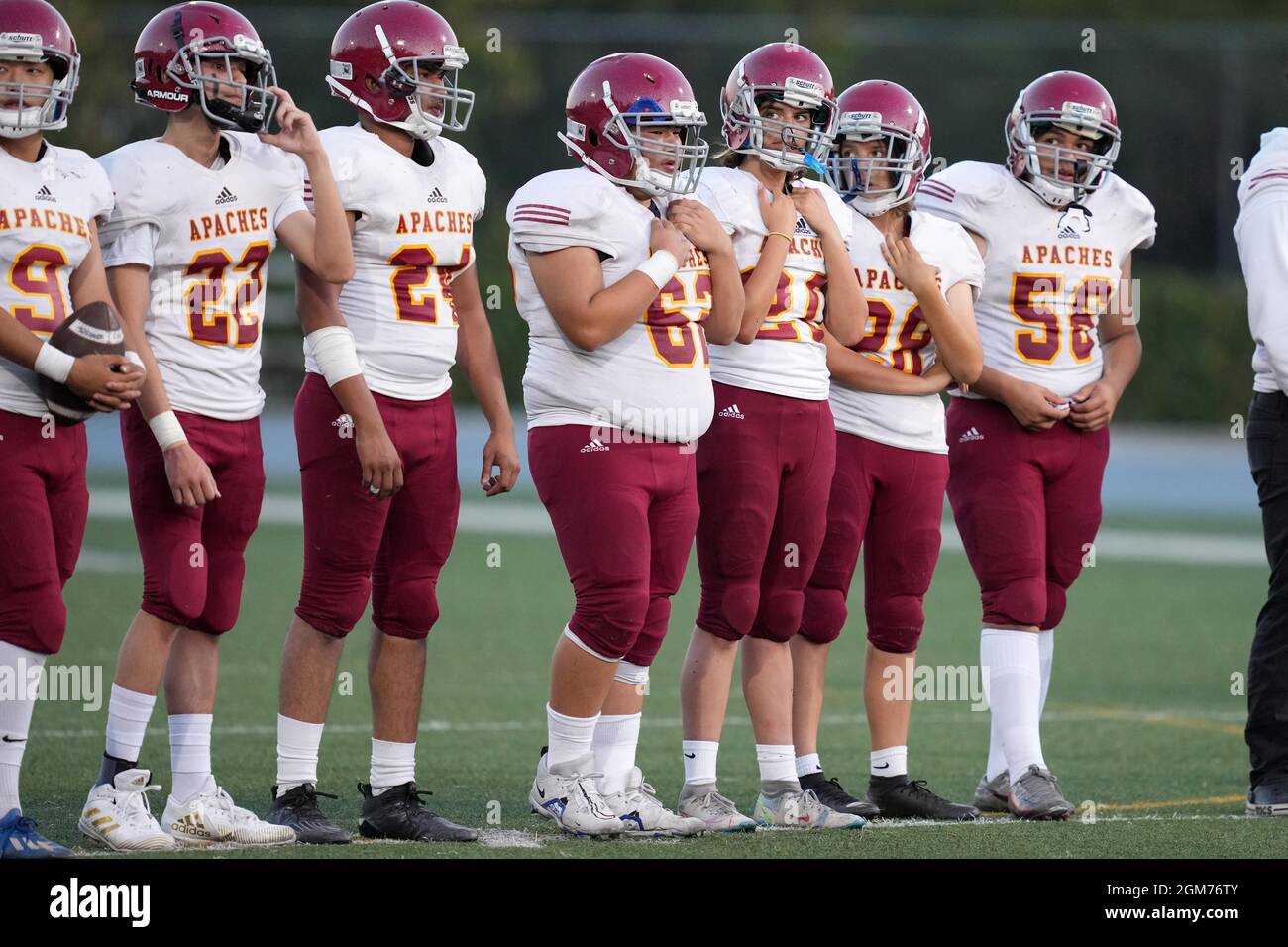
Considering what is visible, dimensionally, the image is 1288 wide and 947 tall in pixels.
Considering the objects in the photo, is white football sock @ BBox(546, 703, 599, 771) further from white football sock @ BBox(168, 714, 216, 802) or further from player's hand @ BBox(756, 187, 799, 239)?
player's hand @ BBox(756, 187, 799, 239)

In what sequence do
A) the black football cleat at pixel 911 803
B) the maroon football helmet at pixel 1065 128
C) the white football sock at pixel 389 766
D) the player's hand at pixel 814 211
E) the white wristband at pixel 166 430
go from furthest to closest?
the maroon football helmet at pixel 1065 128
the black football cleat at pixel 911 803
the player's hand at pixel 814 211
the white football sock at pixel 389 766
the white wristband at pixel 166 430

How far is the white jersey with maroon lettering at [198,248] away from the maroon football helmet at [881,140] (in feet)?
5.06

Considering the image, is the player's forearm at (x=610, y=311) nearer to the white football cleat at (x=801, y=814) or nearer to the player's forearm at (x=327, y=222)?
the player's forearm at (x=327, y=222)

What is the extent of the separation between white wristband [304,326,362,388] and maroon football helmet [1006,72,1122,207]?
2.10 metres

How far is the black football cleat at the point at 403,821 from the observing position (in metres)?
4.58

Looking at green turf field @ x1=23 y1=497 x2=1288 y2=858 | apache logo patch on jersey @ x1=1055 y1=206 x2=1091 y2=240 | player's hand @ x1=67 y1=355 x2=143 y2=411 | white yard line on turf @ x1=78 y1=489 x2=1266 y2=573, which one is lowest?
green turf field @ x1=23 y1=497 x2=1288 y2=858

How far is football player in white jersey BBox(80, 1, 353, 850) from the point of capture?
4.45 meters

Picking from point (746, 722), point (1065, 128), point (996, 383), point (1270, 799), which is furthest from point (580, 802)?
point (746, 722)

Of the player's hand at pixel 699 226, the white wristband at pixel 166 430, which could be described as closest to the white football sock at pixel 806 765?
the player's hand at pixel 699 226

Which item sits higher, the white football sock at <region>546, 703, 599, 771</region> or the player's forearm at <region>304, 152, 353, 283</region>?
the player's forearm at <region>304, 152, 353, 283</region>

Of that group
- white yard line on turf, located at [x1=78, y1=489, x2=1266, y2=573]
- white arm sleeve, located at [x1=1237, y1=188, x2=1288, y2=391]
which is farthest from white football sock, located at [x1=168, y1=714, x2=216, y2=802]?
white yard line on turf, located at [x1=78, y1=489, x2=1266, y2=573]

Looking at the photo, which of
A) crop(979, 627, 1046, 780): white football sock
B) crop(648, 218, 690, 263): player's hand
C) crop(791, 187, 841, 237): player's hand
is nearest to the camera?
crop(648, 218, 690, 263): player's hand

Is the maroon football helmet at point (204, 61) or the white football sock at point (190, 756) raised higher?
the maroon football helmet at point (204, 61)

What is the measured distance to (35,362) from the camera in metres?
4.18
